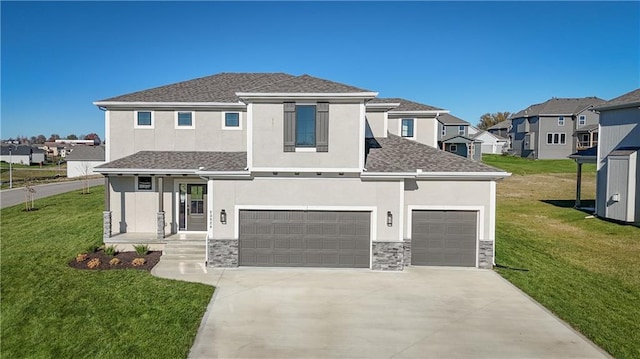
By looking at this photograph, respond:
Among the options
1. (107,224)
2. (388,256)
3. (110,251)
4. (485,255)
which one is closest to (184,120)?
(107,224)

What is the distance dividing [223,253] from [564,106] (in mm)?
54317

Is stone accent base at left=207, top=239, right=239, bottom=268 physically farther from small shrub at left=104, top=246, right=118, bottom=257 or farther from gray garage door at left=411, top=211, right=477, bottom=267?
gray garage door at left=411, top=211, right=477, bottom=267

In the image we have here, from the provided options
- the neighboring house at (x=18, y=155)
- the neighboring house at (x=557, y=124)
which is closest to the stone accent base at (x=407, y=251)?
the neighboring house at (x=557, y=124)

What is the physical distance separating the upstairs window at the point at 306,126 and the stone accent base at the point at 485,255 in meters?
6.76

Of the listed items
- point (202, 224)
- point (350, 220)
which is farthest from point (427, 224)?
point (202, 224)

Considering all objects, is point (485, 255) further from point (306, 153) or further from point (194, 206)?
point (194, 206)

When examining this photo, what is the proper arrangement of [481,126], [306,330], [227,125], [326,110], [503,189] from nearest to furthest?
[306,330]
[326,110]
[227,125]
[503,189]
[481,126]

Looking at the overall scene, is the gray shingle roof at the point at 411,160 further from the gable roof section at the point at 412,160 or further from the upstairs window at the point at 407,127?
the upstairs window at the point at 407,127

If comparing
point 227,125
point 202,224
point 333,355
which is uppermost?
point 227,125

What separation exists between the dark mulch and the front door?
1.96m

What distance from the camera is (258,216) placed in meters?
13.7

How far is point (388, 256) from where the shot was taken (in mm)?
13469

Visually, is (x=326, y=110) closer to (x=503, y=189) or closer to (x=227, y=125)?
(x=227, y=125)

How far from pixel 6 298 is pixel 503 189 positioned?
33.2 metres
